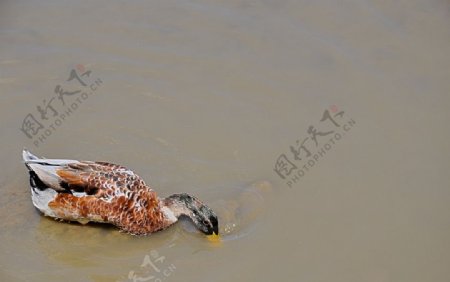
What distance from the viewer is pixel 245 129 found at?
7.21 meters

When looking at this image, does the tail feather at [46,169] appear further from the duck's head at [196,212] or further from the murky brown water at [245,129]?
the duck's head at [196,212]

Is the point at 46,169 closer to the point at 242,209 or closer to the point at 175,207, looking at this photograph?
the point at 175,207

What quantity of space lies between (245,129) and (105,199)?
1.69 metres

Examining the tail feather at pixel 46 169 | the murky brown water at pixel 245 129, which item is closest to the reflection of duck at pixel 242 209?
the murky brown water at pixel 245 129

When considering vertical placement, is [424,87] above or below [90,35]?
above

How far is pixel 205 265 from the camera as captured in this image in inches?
235

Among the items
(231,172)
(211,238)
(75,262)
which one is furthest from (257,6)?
(75,262)

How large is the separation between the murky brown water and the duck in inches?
5.3

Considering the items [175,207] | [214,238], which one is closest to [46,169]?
[175,207]

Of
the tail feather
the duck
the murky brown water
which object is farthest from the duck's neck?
the tail feather

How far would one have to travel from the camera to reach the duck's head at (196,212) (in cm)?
610

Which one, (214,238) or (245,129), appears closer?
(214,238)

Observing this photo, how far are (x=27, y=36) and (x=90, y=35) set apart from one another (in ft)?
2.18

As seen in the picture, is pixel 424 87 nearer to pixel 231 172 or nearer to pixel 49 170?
pixel 231 172
